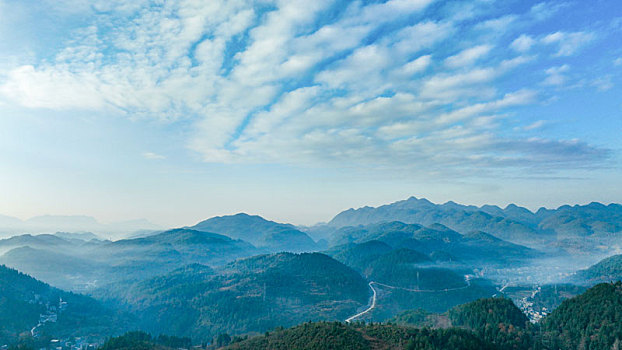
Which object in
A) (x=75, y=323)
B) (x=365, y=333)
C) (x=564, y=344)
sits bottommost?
(x=75, y=323)

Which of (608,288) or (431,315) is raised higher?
(608,288)

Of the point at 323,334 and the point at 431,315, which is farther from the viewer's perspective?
the point at 431,315

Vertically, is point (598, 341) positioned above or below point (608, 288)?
below

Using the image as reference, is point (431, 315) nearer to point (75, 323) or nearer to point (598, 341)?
point (598, 341)

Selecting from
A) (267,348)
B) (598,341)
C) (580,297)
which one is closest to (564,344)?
(598,341)

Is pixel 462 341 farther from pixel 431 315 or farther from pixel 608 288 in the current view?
pixel 608 288

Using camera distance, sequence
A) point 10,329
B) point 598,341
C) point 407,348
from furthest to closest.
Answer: point 10,329
point 598,341
point 407,348

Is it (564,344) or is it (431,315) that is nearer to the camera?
(564,344)

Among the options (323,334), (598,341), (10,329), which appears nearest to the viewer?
(323,334)

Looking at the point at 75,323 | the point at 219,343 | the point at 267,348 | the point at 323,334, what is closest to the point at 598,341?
the point at 323,334
